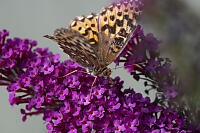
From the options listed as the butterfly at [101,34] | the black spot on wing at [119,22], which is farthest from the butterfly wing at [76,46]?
the black spot on wing at [119,22]

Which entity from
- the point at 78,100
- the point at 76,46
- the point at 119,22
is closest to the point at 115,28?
the point at 119,22

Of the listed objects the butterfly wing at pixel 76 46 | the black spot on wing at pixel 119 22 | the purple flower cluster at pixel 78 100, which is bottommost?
the purple flower cluster at pixel 78 100

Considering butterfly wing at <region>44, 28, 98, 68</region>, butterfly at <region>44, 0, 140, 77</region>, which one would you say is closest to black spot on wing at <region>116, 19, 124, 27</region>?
butterfly at <region>44, 0, 140, 77</region>

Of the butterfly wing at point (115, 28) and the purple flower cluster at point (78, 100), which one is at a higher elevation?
the butterfly wing at point (115, 28)

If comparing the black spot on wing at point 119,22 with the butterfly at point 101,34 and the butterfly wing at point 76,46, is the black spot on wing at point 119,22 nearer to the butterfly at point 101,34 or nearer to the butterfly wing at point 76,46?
the butterfly at point 101,34

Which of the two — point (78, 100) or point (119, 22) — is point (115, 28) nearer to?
point (119, 22)

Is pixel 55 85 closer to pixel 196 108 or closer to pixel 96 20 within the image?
pixel 96 20

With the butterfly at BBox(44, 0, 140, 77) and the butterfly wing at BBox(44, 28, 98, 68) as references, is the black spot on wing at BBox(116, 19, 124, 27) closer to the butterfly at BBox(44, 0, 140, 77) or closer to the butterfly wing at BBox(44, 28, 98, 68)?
the butterfly at BBox(44, 0, 140, 77)

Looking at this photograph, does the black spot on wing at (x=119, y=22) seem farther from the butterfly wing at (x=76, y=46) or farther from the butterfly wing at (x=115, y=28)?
the butterfly wing at (x=76, y=46)
